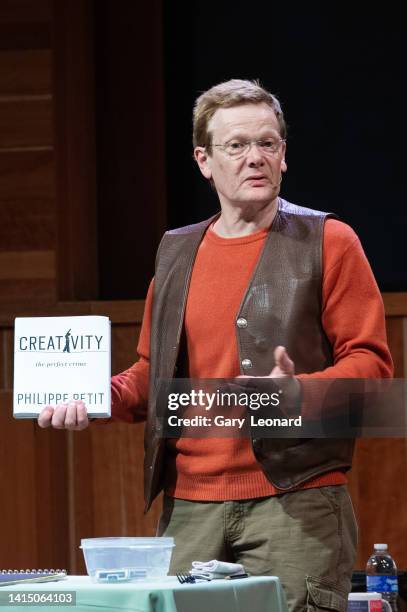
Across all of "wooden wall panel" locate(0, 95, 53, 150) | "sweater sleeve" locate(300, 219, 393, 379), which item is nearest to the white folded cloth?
"sweater sleeve" locate(300, 219, 393, 379)

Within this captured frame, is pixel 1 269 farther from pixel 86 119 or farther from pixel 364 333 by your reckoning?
pixel 364 333

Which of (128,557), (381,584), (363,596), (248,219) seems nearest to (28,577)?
(128,557)

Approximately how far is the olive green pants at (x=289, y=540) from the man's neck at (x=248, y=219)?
2.10 ft

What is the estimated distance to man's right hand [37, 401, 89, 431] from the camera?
2566 mm

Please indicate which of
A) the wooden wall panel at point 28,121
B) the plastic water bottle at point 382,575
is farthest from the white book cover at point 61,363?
the wooden wall panel at point 28,121

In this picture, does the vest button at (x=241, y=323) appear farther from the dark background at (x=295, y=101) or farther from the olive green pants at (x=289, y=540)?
the dark background at (x=295, y=101)

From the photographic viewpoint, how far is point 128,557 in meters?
2.35

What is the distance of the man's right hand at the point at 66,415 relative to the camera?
8.42ft

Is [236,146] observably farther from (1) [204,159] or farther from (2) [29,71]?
(2) [29,71]

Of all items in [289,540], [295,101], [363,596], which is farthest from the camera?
[295,101]

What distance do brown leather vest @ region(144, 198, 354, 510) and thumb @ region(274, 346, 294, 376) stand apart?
0.18 m

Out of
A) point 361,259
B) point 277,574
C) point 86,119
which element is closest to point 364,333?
point 361,259

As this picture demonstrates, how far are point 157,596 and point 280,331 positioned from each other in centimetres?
80

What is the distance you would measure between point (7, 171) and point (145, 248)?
64cm
